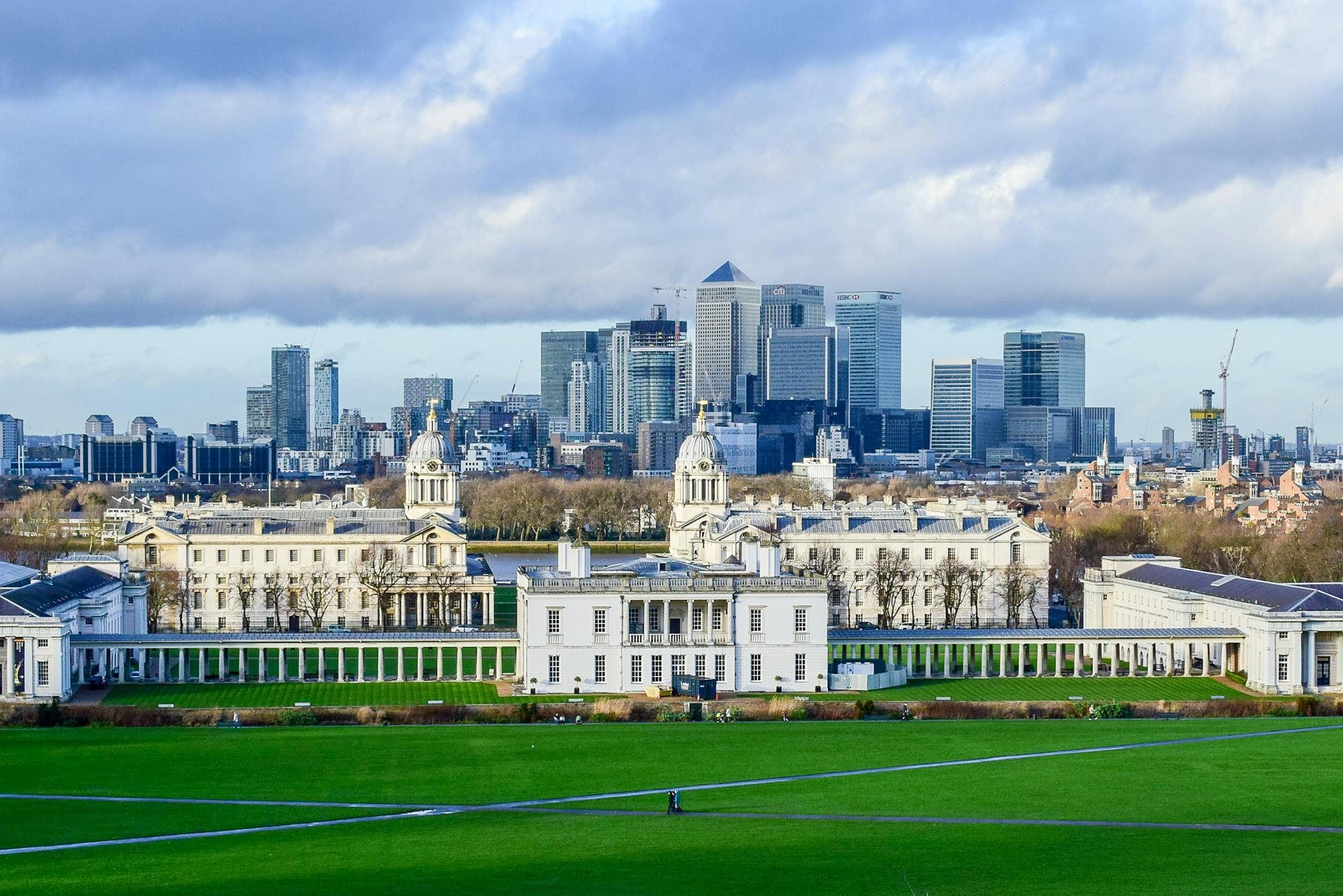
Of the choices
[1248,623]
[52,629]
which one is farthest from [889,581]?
[52,629]

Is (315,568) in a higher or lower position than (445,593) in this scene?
higher

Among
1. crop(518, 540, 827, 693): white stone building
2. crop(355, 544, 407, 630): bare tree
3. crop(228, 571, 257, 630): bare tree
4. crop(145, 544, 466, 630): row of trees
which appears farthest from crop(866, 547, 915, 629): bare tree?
crop(228, 571, 257, 630): bare tree

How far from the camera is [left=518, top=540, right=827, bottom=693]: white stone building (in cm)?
8125

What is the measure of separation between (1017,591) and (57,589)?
49339 mm

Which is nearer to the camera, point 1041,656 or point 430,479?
point 1041,656

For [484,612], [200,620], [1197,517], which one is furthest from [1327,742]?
[1197,517]

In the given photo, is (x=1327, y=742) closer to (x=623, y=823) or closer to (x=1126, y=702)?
(x=1126, y=702)

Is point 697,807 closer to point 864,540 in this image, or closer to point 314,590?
point 314,590

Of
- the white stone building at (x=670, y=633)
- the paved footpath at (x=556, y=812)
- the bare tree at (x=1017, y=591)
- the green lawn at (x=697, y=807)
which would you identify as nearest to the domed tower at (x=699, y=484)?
the bare tree at (x=1017, y=591)

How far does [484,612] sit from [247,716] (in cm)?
4050

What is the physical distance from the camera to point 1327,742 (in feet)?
214

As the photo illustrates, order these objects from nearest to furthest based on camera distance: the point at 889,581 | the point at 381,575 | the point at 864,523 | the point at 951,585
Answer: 1. the point at 951,585
2. the point at 889,581
3. the point at 381,575
4. the point at 864,523

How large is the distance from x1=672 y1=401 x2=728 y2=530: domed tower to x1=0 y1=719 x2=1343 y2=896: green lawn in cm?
5166

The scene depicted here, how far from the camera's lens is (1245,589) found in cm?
8962
